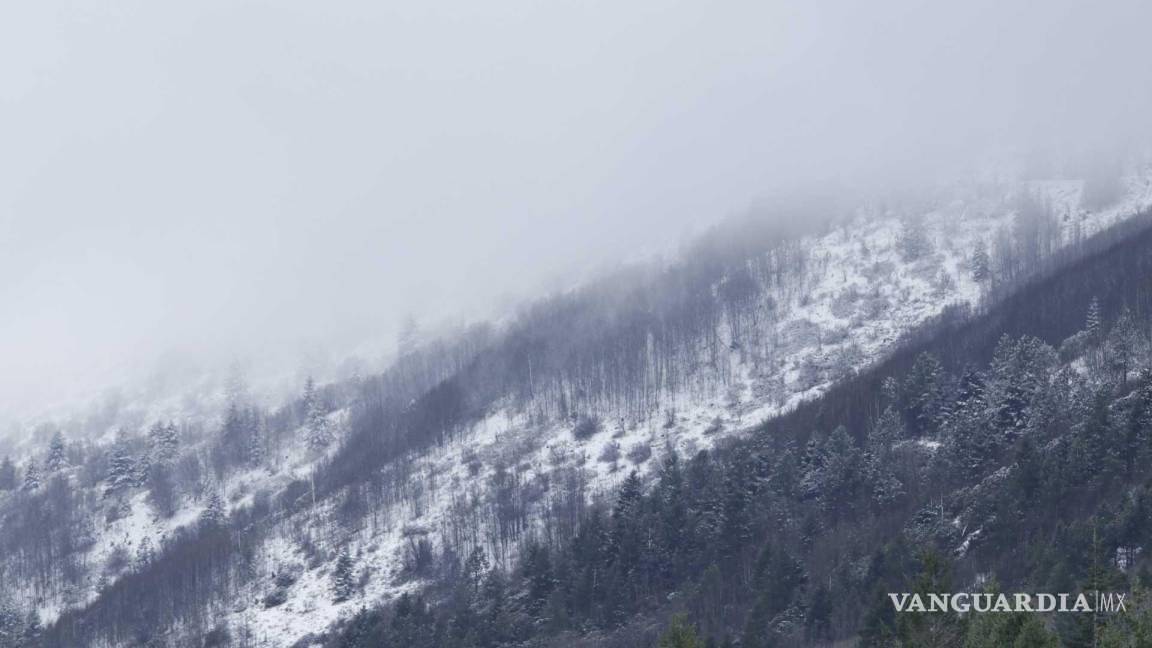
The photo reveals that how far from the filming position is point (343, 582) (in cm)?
18600

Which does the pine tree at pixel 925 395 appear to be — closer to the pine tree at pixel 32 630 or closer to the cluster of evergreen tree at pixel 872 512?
the cluster of evergreen tree at pixel 872 512

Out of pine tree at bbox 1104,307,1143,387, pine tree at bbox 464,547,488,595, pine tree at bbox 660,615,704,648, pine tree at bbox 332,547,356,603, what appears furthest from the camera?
pine tree at bbox 332,547,356,603

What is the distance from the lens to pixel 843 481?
149500 mm

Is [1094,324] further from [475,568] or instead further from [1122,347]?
[475,568]

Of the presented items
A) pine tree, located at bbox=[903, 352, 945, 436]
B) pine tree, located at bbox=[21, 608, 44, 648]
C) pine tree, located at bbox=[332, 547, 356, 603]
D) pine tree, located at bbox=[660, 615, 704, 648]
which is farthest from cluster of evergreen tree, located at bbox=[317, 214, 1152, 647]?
pine tree, located at bbox=[21, 608, 44, 648]

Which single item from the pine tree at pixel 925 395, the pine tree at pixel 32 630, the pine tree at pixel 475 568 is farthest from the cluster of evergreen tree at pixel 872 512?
the pine tree at pixel 32 630

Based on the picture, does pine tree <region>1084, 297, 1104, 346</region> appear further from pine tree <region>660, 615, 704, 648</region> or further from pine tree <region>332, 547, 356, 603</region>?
pine tree <region>332, 547, 356, 603</region>

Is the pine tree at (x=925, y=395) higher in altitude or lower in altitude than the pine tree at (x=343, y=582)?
higher

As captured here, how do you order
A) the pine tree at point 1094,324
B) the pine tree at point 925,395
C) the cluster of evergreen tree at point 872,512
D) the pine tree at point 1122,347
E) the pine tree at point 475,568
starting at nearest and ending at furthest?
1. the cluster of evergreen tree at point 872,512
2. the pine tree at point 1122,347
3. the pine tree at point 925,395
4. the pine tree at point 1094,324
5. the pine tree at point 475,568

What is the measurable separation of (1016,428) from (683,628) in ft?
313

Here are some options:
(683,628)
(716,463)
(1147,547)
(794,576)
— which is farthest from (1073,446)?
(683,628)

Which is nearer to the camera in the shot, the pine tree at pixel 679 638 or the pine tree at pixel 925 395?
the pine tree at pixel 679 638

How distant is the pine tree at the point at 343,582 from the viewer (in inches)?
7243

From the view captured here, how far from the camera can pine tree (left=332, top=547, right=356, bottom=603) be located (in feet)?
604
